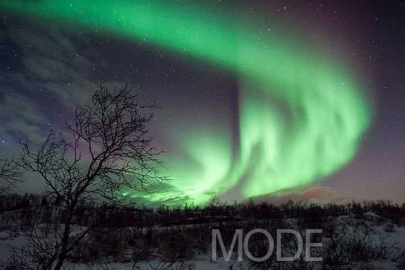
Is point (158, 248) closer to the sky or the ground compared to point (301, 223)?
closer to the ground

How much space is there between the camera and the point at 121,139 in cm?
743

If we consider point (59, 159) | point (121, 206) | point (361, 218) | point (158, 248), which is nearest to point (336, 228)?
point (361, 218)

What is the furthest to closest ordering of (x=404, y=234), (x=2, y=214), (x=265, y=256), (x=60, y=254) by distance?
(x=2, y=214) → (x=404, y=234) → (x=265, y=256) → (x=60, y=254)

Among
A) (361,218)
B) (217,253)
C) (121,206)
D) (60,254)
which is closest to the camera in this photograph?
(60,254)

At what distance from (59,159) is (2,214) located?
3313 centimetres

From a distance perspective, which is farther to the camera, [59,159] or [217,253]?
[217,253]

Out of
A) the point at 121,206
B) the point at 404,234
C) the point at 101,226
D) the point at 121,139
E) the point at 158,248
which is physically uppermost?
the point at 121,139

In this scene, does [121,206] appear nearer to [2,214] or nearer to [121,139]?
[121,139]

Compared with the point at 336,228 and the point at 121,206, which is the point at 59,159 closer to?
the point at 121,206

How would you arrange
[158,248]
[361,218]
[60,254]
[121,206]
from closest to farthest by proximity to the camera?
[60,254] < [121,206] < [158,248] < [361,218]

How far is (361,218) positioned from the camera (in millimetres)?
20688

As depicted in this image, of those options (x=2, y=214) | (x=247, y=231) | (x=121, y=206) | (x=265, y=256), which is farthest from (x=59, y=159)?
(x=2, y=214)

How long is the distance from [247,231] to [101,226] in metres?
13.0

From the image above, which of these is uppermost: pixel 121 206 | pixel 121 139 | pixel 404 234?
pixel 121 139
